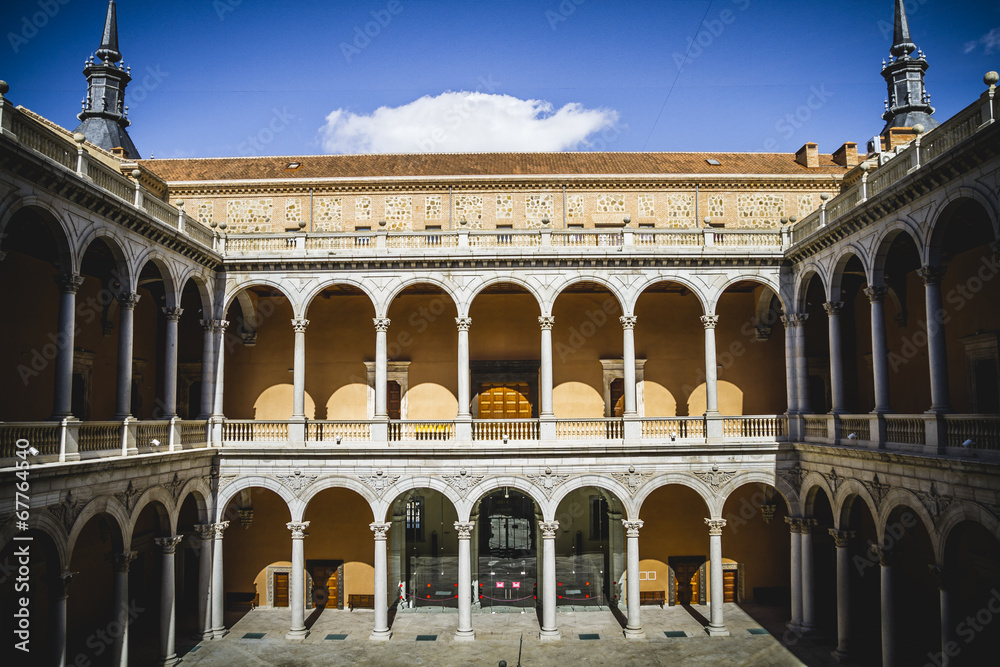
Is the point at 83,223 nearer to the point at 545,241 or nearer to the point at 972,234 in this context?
the point at 545,241

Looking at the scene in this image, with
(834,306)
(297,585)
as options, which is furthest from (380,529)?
(834,306)

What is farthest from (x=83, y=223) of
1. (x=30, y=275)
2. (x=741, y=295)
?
(x=741, y=295)

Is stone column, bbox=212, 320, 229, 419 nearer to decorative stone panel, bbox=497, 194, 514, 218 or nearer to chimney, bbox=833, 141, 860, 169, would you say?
decorative stone panel, bbox=497, 194, 514, 218

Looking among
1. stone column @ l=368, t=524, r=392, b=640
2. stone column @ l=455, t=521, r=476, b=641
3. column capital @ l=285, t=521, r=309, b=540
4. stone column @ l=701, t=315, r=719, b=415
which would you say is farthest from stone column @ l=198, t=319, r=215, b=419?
stone column @ l=701, t=315, r=719, b=415

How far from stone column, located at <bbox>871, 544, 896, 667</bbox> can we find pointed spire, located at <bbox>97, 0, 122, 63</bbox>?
110 feet

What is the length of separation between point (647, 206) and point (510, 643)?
1516 cm

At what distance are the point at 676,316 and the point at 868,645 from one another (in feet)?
36.7

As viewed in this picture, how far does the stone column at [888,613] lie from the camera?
53.4ft

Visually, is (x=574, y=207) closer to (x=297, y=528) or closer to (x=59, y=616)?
(x=297, y=528)

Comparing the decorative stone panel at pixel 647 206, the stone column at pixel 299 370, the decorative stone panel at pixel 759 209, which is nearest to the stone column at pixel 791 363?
the decorative stone panel at pixel 759 209

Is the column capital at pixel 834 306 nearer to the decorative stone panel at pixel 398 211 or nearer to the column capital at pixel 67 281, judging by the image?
the decorative stone panel at pixel 398 211

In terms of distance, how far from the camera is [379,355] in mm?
21469

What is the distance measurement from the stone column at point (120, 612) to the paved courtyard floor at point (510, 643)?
97.5 inches

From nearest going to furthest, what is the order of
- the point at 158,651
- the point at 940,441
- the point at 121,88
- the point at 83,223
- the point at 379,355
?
the point at 940,441
the point at 83,223
the point at 158,651
the point at 379,355
the point at 121,88
